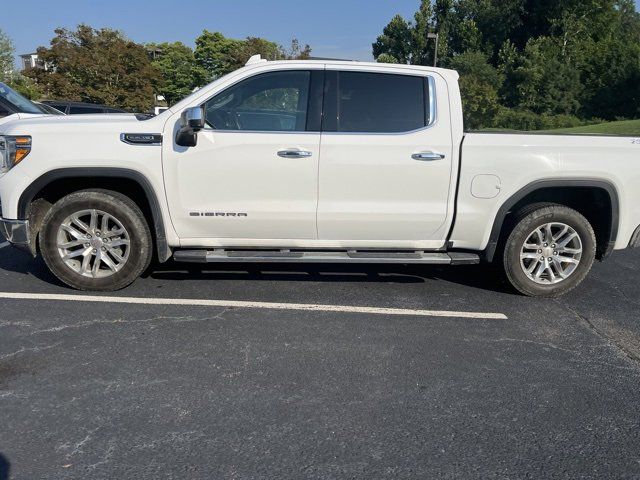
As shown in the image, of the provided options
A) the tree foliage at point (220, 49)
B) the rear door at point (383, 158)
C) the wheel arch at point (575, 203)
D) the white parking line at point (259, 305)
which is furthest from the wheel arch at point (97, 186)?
the tree foliage at point (220, 49)

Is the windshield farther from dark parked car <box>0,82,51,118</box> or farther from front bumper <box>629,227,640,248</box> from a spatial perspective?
front bumper <box>629,227,640,248</box>

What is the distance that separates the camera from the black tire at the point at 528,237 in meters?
4.83

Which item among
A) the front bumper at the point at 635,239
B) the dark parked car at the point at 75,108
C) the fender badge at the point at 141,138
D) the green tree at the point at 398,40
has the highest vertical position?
the green tree at the point at 398,40

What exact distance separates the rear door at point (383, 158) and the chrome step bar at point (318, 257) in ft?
0.44

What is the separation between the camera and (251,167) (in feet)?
14.9

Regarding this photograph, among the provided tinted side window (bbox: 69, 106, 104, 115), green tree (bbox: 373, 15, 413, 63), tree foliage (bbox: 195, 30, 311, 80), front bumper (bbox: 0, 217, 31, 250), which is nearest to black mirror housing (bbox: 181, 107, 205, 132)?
front bumper (bbox: 0, 217, 31, 250)

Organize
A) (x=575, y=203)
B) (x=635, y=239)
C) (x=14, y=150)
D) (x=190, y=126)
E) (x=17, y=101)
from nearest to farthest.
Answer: (x=190, y=126), (x=14, y=150), (x=635, y=239), (x=575, y=203), (x=17, y=101)

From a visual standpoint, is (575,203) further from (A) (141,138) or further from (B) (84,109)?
(B) (84,109)

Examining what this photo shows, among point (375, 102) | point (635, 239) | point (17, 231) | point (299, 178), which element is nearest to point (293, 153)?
point (299, 178)

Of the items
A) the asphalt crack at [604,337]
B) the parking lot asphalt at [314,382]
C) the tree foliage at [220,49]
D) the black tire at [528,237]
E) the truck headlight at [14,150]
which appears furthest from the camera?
the tree foliage at [220,49]

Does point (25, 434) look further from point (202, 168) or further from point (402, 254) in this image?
point (402, 254)

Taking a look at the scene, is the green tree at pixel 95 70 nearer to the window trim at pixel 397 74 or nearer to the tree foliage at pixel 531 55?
the tree foliage at pixel 531 55

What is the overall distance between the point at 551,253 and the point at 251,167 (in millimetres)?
2754

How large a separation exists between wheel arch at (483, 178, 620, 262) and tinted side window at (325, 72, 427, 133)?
1081mm
